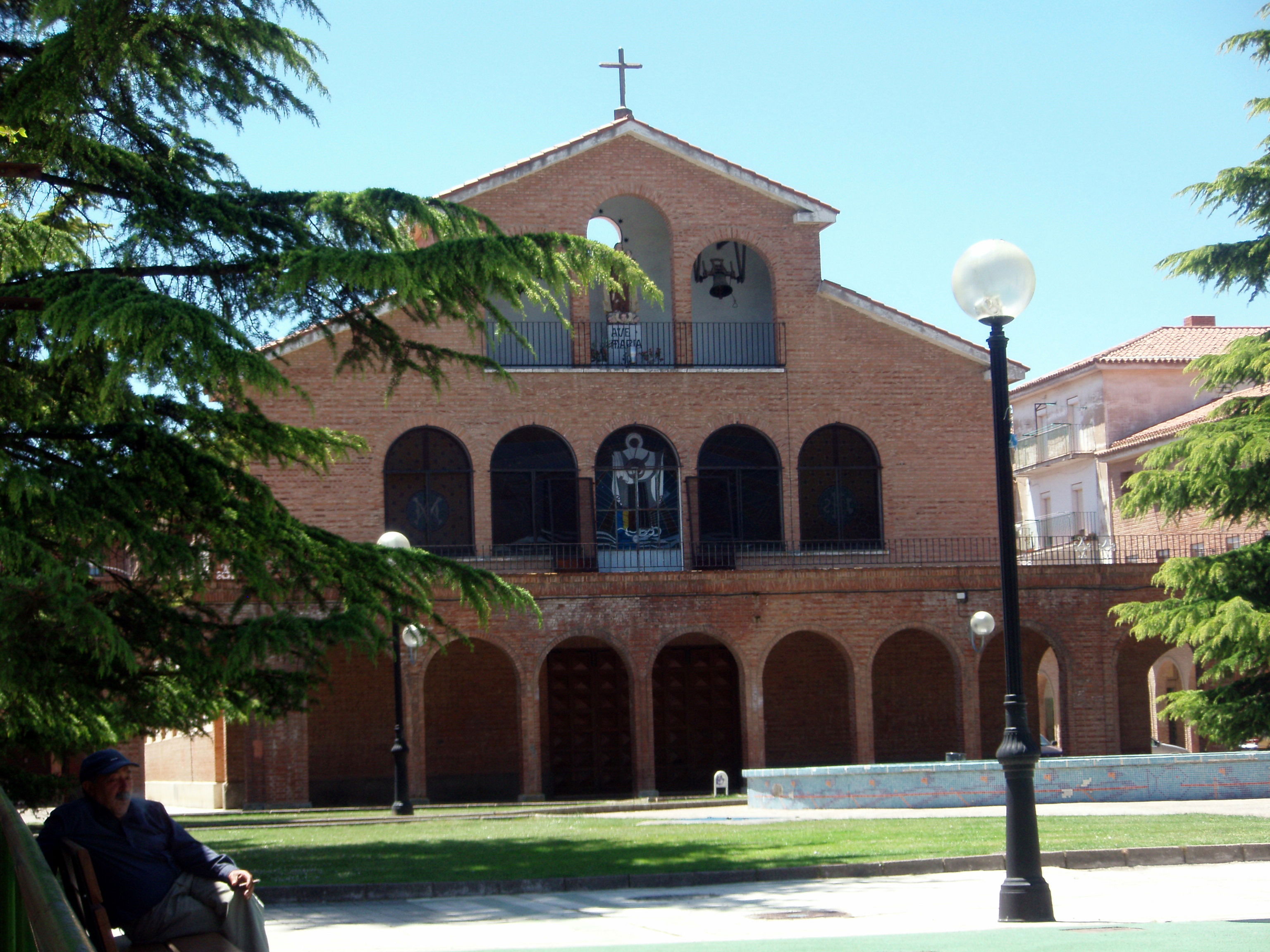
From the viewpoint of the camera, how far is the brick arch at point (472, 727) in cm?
2970

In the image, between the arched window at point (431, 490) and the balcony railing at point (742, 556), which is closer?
the arched window at point (431, 490)

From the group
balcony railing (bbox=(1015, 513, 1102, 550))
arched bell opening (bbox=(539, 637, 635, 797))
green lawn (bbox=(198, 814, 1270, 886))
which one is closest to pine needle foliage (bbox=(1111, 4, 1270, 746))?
green lawn (bbox=(198, 814, 1270, 886))

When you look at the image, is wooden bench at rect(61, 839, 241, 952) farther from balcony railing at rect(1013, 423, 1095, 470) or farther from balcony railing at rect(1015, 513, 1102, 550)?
balcony railing at rect(1013, 423, 1095, 470)

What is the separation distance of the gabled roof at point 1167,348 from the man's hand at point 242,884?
43445 millimetres

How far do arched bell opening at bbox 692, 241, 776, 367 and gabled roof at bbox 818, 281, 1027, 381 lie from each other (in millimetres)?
1333

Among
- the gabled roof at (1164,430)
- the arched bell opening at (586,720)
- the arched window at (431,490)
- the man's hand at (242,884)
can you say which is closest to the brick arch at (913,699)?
the arched bell opening at (586,720)

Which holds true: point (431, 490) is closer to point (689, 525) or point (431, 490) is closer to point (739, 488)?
point (689, 525)

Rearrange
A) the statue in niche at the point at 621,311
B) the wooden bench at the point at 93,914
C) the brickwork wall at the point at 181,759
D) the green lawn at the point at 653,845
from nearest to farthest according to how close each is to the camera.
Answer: the wooden bench at the point at 93,914, the green lawn at the point at 653,845, the statue in niche at the point at 621,311, the brickwork wall at the point at 181,759

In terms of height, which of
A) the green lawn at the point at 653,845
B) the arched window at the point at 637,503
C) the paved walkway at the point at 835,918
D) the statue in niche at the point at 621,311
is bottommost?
the green lawn at the point at 653,845

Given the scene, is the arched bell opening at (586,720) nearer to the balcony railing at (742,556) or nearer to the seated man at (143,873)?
the balcony railing at (742,556)

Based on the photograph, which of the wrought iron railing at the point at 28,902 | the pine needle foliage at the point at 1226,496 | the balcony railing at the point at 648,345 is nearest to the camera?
the wrought iron railing at the point at 28,902

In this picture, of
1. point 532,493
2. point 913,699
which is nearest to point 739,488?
point 532,493

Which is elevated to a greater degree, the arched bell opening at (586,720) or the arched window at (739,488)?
the arched window at (739,488)

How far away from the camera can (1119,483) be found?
1781 inches
